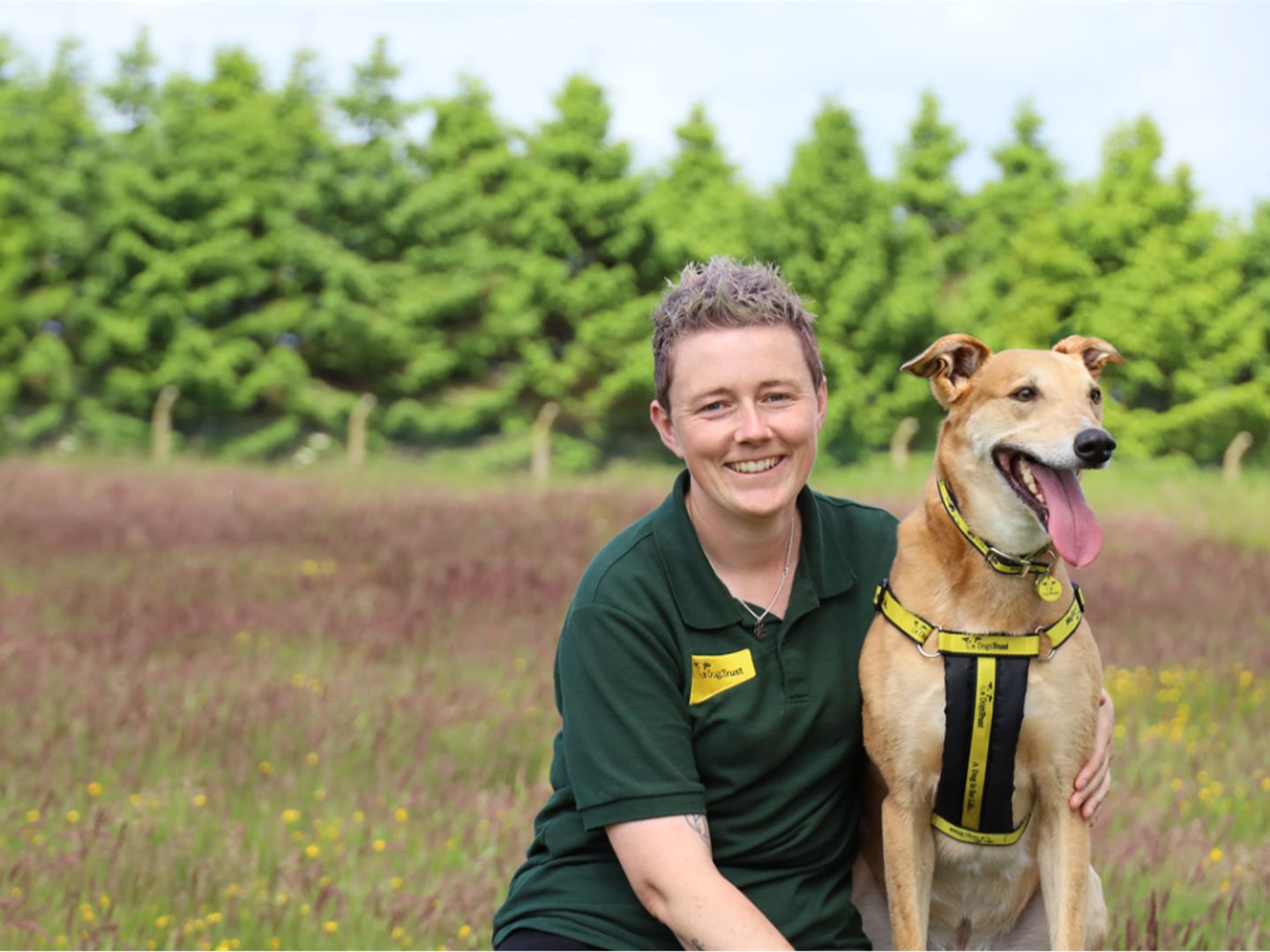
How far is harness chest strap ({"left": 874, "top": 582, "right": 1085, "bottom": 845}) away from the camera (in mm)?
3100

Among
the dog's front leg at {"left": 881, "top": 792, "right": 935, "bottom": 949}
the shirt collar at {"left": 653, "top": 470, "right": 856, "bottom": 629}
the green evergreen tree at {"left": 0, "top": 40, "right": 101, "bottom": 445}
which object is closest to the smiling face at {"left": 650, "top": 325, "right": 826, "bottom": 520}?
the shirt collar at {"left": 653, "top": 470, "right": 856, "bottom": 629}

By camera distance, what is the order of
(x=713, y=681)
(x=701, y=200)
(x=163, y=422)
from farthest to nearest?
(x=701, y=200), (x=163, y=422), (x=713, y=681)

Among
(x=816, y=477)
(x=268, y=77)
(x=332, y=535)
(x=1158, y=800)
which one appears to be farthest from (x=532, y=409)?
(x=1158, y=800)

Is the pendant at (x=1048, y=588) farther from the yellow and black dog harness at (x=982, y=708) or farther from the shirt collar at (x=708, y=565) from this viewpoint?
the shirt collar at (x=708, y=565)

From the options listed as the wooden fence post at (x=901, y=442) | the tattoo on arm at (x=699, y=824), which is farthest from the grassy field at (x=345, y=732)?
the wooden fence post at (x=901, y=442)

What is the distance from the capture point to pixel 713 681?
3.01 meters

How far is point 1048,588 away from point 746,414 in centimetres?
86

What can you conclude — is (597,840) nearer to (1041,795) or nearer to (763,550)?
(763,550)

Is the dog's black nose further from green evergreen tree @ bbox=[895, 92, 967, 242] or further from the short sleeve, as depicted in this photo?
green evergreen tree @ bbox=[895, 92, 967, 242]

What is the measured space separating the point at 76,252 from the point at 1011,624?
3311cm

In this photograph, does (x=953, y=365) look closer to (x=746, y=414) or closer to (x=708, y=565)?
(x=746, y=414)

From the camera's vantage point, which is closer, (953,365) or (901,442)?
(953,365)

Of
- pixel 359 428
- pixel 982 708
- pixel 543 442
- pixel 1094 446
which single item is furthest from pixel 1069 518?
pixel 359 428

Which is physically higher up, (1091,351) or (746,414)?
(1091,351)
